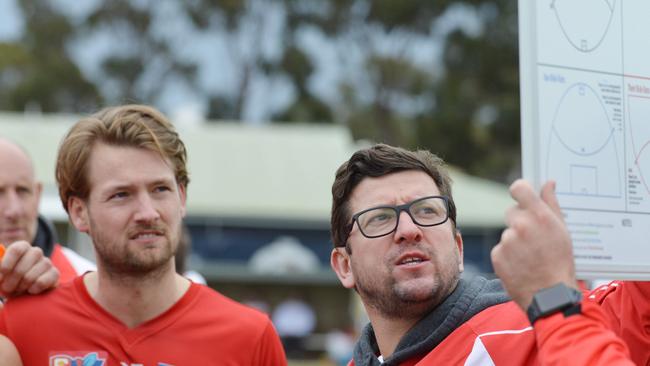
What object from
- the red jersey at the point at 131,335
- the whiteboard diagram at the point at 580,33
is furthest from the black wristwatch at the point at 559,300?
the red jersey at the point at 131,335

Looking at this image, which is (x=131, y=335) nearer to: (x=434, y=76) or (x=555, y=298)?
(x=555, y=298)

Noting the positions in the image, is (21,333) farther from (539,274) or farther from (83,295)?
(539,274)

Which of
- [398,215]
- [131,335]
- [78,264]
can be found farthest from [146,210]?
[78,264]

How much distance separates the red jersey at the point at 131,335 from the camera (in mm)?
3143

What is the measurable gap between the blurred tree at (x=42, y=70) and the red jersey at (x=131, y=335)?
3230cm

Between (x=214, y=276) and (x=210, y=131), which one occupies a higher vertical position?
(x=210, y=131)

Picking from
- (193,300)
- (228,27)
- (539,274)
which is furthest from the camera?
(228,27)

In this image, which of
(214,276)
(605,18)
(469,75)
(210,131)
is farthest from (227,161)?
(605,18)

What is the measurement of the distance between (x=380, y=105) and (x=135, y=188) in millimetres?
31114

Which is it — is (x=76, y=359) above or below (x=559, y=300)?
below

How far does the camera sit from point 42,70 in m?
35.3

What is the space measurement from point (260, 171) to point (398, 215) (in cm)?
1717

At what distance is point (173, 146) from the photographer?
3.38 metres

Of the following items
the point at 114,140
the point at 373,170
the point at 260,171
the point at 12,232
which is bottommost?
the point at 260,171
